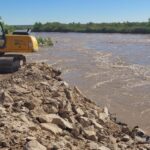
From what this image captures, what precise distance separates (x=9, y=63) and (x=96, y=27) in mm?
64950

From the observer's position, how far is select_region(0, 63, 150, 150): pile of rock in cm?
834

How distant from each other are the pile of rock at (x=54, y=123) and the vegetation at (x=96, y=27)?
59.2 meters

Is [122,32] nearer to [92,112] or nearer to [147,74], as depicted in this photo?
[147,74]

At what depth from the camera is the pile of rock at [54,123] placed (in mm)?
8336

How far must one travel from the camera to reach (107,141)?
9.87 meters

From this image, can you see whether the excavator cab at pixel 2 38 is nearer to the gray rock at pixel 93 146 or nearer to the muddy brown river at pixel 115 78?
the muddy brown river at pixel 115 78

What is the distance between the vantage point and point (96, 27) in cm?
8075

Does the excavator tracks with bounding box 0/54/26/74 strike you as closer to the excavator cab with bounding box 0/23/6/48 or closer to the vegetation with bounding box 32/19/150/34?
the excavator cab with bounding box 0/23/6/48

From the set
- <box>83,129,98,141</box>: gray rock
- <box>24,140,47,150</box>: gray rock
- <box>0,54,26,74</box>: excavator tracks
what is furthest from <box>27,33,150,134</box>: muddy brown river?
<box>24,140,47,150</box>: gray rock

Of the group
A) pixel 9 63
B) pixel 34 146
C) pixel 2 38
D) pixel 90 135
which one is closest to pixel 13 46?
pixel 2 38

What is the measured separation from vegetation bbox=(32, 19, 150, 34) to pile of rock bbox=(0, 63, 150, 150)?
194 feet

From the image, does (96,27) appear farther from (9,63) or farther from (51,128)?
(51,128)

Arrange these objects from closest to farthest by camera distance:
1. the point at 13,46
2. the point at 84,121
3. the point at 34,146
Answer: the point at 34,146
the point at 84,121
the point at 13,46

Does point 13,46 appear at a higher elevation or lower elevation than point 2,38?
lower
